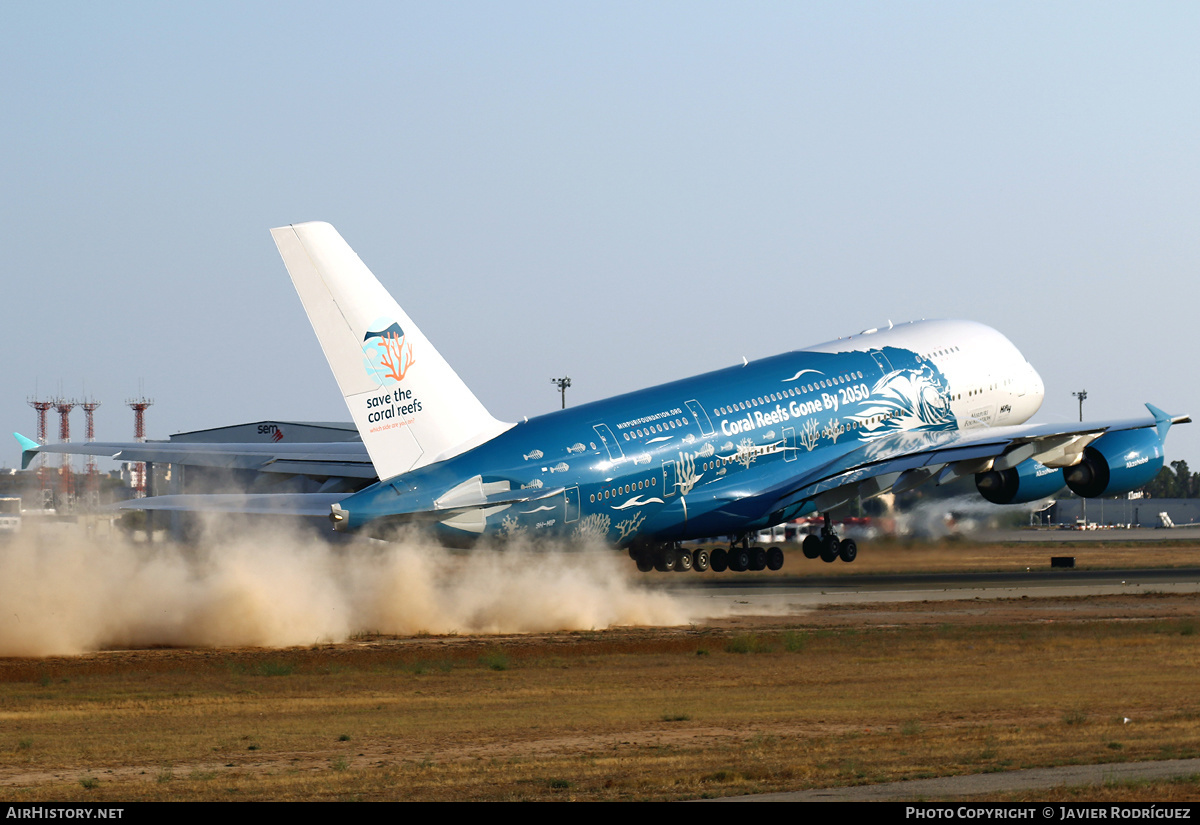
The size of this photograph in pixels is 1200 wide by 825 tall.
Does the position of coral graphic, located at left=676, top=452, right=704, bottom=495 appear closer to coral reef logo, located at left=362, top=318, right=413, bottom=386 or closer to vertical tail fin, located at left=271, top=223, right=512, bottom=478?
vertical tail fin, located at left=271, top=223, right=512, bottom=478

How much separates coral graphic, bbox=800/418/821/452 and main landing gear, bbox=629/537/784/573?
3.06 meters

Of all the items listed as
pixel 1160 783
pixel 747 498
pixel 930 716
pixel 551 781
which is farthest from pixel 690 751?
pixel 747 498

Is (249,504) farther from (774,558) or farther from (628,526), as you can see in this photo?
→ (774,558)

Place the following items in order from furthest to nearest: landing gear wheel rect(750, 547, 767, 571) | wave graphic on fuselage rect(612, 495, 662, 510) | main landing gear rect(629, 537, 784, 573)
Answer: landing gear wheel rect(750, 547, 767, 571) → main landing gear rect(629, 537, 784, 573) → wave graphic on fuselage rect(612, 495, 662, 510)

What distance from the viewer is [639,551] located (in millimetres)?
42906

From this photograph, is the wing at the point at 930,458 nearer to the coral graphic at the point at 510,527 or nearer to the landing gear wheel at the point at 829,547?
the landing gear wheel at the point at 829,547

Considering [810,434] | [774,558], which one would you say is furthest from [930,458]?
[774,558]

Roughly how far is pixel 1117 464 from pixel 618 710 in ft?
70.2

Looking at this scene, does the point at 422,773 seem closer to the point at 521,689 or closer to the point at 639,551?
the point at 521,689

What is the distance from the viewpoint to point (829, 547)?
144ft

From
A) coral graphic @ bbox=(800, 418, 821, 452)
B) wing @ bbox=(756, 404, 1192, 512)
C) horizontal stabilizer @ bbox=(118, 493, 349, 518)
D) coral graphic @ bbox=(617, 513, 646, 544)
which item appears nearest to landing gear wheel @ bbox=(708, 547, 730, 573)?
wing @ bbox=(756, 404, 1192, 512)

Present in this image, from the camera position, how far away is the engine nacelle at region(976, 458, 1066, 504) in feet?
145

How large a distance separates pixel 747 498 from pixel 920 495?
39.6 ft

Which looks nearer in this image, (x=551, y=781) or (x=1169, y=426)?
(x=551, y=781)
